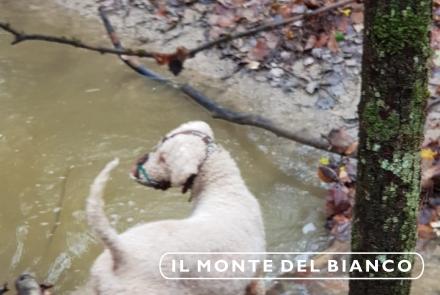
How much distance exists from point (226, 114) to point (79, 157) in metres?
1.06

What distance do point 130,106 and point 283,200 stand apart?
1.62m

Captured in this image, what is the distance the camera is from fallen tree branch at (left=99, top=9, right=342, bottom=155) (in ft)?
14.7

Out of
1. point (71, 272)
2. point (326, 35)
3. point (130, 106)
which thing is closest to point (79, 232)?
point (71, 272)

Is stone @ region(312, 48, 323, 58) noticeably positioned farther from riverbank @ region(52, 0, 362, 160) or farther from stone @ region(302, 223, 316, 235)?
stone @ region(302, 223, 316, 235)

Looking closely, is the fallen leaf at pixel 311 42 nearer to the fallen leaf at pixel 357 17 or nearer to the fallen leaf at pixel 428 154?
the fallen leaf at pixel 357 17

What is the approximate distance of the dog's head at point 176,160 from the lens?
3105 millimetres

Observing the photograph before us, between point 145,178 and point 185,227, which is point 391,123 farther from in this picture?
point 145,178

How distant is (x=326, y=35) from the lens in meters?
5.63

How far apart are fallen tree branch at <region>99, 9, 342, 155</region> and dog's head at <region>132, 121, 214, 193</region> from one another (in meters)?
1.38

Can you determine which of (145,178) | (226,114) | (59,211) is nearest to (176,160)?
(145,178)

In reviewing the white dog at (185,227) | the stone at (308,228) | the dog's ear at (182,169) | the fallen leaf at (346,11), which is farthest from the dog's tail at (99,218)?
the fallen leaf at (346,11)

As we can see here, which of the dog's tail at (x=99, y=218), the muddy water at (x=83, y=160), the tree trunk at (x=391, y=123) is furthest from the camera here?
the muddy water at (x=83, y=160)

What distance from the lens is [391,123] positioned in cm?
222

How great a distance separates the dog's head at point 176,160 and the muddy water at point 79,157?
97cm
